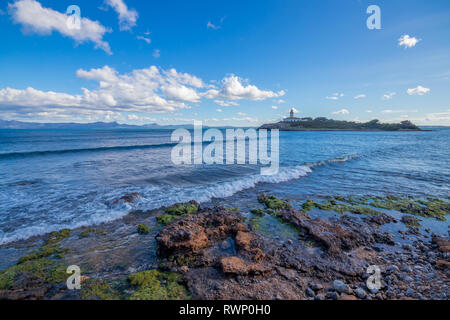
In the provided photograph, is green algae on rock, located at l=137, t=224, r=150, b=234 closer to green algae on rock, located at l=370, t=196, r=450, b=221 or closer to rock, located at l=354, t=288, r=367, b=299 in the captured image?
rock, located at l=354, t=288, r=367, b=299

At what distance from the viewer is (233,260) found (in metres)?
4.68

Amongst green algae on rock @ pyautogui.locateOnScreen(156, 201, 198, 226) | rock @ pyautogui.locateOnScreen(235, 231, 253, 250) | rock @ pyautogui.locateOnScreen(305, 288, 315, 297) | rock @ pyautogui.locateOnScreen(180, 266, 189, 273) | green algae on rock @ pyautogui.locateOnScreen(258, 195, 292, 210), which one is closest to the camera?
rock @ pyautogui.locateOnScreen(305, 288, 315, 297)

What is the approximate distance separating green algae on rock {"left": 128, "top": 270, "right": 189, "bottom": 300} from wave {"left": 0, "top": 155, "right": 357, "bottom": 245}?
4.42 meters

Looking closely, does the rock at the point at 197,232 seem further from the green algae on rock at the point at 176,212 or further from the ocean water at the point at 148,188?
the ocean water at the point at 148,188

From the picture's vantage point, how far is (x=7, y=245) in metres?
6.05

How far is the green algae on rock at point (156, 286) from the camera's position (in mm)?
3914

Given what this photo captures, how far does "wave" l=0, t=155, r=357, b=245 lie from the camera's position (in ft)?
22.5

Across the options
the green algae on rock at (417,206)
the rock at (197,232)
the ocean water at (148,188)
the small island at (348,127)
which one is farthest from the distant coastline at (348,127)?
the rock at (197,232)

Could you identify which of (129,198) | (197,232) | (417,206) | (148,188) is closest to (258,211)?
(197,232)

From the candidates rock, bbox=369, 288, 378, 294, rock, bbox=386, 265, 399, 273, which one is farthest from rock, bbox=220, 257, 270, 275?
rock, bbox=386, 265, 399, 273

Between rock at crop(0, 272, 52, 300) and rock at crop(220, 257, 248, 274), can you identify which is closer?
rock at crop(0, 272, 52, 300)

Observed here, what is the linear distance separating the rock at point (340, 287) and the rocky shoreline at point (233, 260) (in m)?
0.02
